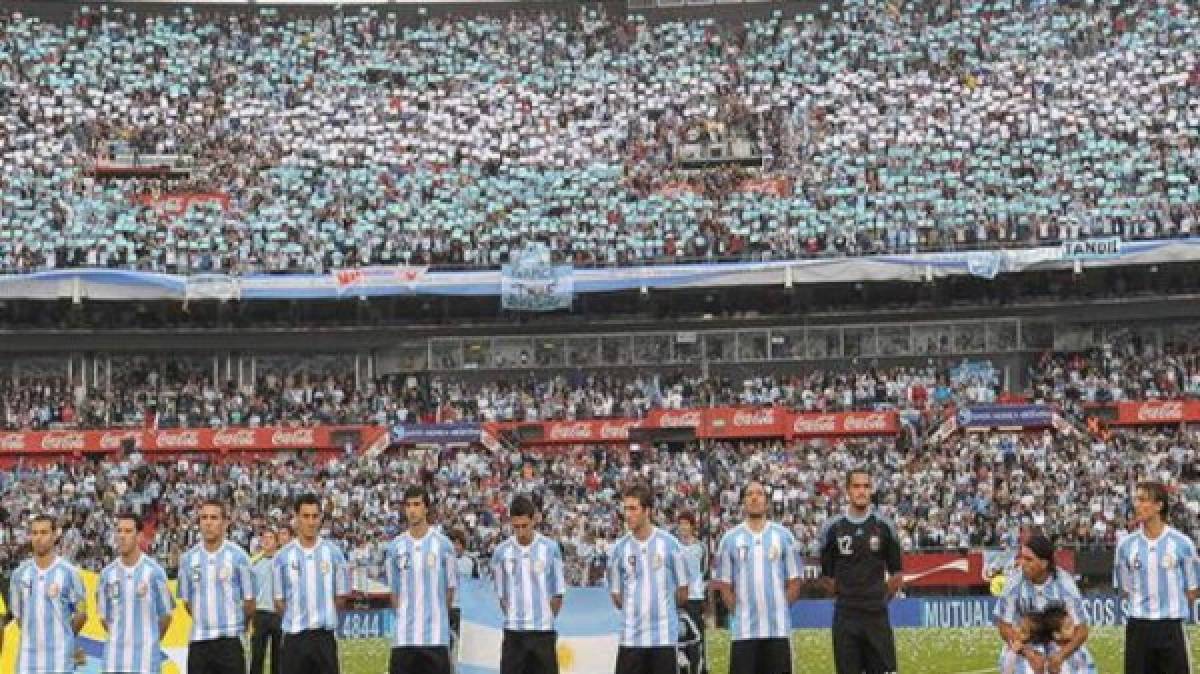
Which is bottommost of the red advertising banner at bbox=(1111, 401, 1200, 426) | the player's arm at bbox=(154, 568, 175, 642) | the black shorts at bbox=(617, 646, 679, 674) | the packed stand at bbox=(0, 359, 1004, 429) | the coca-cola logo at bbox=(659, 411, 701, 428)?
the black shorts at bbox=(617, 646, 679, 674)

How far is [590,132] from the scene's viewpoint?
218ft

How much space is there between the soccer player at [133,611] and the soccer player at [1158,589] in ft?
25.9

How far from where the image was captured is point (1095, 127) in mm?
61625

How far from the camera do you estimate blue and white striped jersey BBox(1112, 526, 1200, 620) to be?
52.2 feet

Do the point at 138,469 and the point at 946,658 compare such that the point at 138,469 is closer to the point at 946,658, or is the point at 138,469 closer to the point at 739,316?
the point at 739,316

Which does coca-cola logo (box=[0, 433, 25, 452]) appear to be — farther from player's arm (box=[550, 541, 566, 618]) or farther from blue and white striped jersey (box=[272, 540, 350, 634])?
player's arm (box=[550, 541, 566, 618])

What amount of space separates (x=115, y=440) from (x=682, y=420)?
1552 cm

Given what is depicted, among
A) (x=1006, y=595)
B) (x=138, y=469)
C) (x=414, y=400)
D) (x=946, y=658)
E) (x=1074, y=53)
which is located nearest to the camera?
(x=1006, y=595)

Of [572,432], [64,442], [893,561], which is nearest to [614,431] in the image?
[572,432]

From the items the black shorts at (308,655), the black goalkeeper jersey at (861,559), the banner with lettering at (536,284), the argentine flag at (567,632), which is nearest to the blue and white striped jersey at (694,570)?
the black goalkeeper jersey at (861,559)

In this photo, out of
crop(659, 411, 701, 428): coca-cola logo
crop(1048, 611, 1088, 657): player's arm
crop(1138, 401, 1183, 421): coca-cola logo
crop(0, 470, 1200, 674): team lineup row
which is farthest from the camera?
crop(659, 411, 701, 428): coca-cola logo

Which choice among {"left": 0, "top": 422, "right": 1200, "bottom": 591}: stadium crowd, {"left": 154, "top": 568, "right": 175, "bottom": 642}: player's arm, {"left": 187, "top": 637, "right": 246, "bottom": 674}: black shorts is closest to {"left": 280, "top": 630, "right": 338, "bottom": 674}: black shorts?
{"left": 187, "top": 637, "right": 246, "bottom": 674}: black shorts

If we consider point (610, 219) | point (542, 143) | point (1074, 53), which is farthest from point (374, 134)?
point (1074, 53)

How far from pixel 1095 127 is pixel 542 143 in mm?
17317
